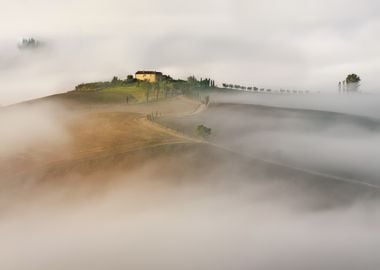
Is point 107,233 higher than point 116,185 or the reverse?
the reverse

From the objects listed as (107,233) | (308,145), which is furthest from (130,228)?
(308,145)

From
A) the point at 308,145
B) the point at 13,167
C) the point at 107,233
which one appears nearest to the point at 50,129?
the point at 13,167

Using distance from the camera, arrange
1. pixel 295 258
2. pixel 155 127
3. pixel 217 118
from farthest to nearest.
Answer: pixel 217 118 < pixel 155 127 < pixel 295 258

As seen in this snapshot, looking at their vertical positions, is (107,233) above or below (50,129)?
below

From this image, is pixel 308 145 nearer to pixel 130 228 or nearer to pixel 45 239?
pixel 130 228

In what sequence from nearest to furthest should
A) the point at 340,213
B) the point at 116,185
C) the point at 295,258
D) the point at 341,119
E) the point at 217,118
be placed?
the point at 295,258, the point at 340,213, the point at 116,185, the point at 217,118, the point at 341,119

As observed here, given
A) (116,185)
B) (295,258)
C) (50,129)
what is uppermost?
(50,129)

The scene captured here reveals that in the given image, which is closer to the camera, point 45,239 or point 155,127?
point 45,239

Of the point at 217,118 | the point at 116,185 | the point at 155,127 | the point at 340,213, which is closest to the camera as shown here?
the point at 340,213

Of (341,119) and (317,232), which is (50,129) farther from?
(341,119)
